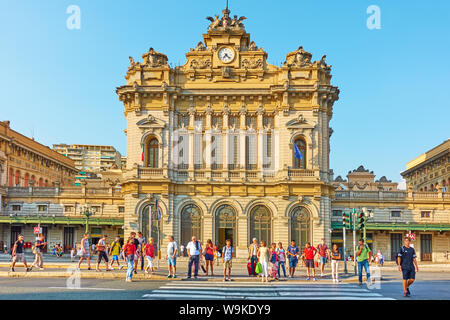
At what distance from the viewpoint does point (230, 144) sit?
44562mm

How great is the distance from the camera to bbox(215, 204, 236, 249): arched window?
144 ft

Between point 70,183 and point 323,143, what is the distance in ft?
180

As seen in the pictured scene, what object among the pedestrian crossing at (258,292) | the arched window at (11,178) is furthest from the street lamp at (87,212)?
the pedestrian crossing at (258,292)

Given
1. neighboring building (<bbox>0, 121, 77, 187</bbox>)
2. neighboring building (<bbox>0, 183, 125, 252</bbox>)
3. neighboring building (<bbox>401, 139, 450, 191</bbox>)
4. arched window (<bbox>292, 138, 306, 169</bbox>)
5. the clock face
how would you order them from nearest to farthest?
arched window (<bbox>292, 138, 306, 169</bbox>)
the clock face
neighboring building (<bbox>0, 183, 125, 252</bbox>)
neighboring building (<bbox>0, 121, 77, 187</bbox>)
neighboring building (<bbox>401, 139, 450, 191</bbox>)

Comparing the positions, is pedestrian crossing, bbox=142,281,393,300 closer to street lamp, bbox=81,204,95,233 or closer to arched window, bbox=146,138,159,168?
arched window, bbox=146,138,159,168

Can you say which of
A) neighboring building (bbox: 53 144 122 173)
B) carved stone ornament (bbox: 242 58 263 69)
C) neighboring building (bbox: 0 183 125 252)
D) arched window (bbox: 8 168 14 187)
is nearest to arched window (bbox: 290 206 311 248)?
carved stone ornament (bbox: 242 58 263 69)

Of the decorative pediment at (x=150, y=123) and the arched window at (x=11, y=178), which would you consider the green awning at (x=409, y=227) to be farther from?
the arched window at (x=11, y=178)

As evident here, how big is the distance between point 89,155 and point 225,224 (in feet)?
395

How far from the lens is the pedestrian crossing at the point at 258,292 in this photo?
17125mm

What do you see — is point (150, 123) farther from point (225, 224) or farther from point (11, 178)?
point (11, 178)

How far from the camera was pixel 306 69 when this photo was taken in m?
44.6

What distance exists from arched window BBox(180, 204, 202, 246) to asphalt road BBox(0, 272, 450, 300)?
68.6ft

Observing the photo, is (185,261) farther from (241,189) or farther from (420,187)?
(420,187)

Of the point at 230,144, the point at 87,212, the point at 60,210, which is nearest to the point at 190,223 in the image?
the point at 230,144
